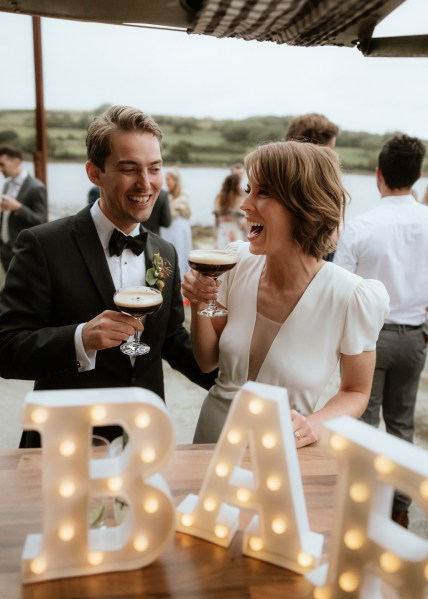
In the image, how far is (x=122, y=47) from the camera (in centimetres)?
543

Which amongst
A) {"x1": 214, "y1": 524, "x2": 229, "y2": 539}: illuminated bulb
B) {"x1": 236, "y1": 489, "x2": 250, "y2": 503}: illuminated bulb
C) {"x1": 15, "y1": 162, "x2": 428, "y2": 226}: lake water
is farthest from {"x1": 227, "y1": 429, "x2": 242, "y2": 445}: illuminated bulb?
{"x1": 15, "y1": 162, "x2": 428, "y2": 226}: lake water

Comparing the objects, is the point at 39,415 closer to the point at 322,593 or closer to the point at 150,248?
the point at 322,593

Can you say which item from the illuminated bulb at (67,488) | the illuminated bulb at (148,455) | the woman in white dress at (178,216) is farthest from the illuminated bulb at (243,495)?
the woman in white dress at (178,216)

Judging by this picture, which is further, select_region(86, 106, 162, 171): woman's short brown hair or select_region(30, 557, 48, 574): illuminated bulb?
select_region(86, 106, 162, 171): woman's short brown hair

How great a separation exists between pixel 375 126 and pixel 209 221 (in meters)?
2.44

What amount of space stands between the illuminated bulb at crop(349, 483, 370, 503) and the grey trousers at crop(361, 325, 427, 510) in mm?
2162

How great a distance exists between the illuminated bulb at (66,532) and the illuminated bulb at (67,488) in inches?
2.8

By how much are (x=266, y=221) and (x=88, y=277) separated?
67cm

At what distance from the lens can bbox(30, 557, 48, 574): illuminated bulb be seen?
0.97 m

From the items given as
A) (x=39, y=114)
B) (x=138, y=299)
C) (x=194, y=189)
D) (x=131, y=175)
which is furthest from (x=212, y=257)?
(x=194, y=189)

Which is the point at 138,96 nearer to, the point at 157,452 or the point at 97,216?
the point at 97,216

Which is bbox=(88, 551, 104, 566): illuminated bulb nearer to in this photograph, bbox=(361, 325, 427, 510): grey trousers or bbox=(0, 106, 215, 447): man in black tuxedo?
bbox=(0, 106, 215, 447): man in black tuxedo

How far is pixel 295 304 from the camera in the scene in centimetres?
179

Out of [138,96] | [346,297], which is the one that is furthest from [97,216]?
[138,96]
